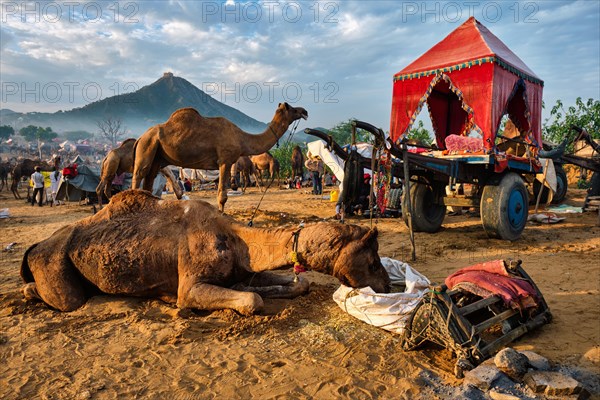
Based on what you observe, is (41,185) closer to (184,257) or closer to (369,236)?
(184,257)

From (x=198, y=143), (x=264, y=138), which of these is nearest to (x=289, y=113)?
(x=264, y=138)

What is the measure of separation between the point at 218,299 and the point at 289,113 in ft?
17.6

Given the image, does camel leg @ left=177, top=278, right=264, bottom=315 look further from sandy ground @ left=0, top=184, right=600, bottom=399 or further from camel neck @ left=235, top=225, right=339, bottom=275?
camel neck @ left=235, top=225, right=339, bottom=275

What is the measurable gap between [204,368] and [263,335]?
64cm

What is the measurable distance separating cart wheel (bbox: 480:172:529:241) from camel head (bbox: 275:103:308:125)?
13.4 feet

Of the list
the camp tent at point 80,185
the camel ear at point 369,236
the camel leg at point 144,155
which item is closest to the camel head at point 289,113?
the camel leg at point 144,155

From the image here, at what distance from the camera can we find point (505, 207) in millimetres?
7289

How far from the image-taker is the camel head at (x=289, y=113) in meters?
8.12

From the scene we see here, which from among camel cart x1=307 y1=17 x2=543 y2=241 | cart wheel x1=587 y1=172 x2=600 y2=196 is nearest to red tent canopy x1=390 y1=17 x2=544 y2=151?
camel cart x1=307 y1=17 x2=543 y2=241

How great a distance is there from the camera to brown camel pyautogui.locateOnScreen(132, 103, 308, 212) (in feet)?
24.8

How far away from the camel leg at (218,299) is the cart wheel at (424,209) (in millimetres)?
5432

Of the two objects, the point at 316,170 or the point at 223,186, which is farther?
the point at 316,170

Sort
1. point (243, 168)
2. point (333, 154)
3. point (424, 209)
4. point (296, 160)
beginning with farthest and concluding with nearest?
point (296, 160) → point (243, 168) → point (333, 154) → point (424, 209)

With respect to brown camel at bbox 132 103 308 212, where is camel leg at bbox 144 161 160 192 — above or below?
below
